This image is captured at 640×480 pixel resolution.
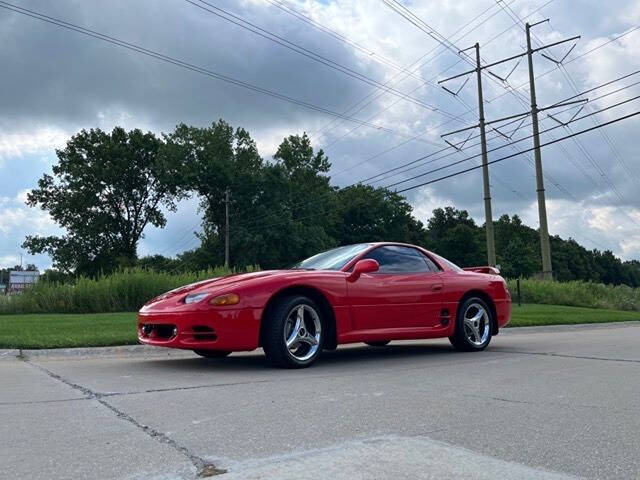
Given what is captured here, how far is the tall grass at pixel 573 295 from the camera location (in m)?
30.8

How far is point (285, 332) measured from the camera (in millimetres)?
6359

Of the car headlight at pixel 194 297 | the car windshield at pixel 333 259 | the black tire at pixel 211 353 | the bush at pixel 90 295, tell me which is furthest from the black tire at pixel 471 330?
the bush at pixel 90 295

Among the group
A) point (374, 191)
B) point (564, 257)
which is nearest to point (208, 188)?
point (374, 191)

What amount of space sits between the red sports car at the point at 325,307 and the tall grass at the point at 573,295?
23.3 metres

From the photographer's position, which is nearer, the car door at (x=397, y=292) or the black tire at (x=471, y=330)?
the car door at (x=397, y=292)

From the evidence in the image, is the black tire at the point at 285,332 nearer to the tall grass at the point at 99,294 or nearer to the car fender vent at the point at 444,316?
the car fender vent at the point at 444,316

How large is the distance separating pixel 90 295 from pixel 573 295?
24378 millimetres

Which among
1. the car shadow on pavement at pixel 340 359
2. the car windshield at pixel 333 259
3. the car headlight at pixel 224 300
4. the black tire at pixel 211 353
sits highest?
the car windshield at pixel 333 259

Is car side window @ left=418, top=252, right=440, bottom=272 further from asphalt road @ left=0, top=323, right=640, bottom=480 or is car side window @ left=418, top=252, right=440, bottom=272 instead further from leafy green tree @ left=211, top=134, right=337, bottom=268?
leafy green tree @ left=211, top=134, right=337, bottom=268

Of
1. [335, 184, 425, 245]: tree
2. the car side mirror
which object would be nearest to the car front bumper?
the car side mirror

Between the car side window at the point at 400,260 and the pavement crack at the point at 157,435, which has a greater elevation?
the car side window at the point at 400,260

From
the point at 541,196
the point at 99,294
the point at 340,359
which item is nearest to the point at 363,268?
the point at 340,359

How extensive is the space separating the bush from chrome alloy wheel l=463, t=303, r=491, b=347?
11.9 metres

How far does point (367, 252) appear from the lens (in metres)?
7.55
